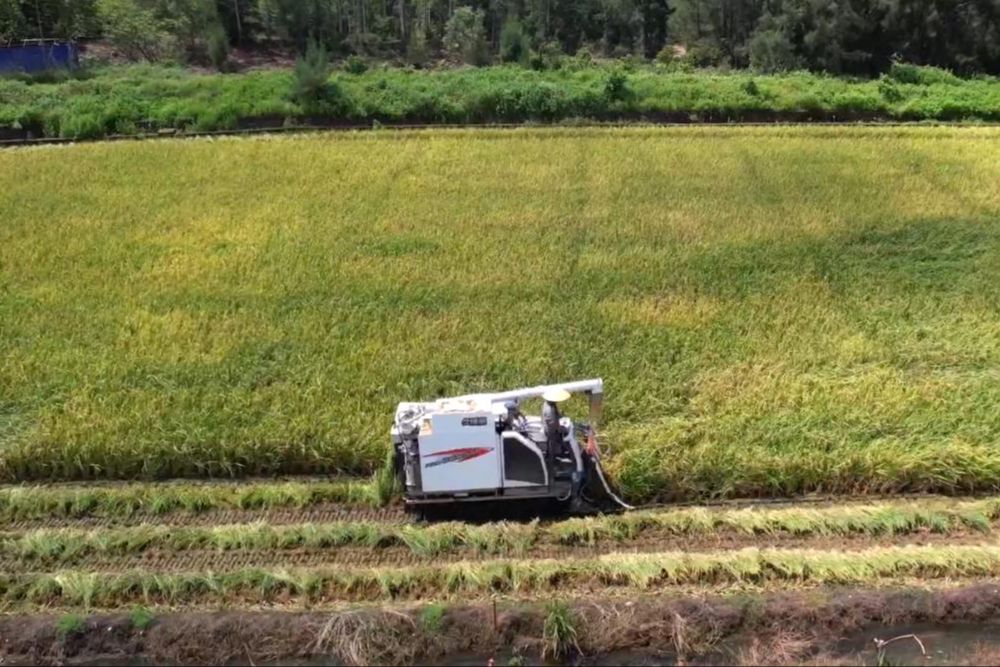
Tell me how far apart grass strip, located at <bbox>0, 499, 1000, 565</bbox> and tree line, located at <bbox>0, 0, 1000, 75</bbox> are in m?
28.1

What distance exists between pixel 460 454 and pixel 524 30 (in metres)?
36.8

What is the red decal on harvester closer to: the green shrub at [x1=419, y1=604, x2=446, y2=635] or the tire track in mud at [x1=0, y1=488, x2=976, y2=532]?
the tire track in mud at [x1=0, y1=488, x2=976, y2=532]

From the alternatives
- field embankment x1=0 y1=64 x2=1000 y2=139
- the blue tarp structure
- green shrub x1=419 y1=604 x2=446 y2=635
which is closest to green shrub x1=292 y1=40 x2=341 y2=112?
field embankment x1=0 y1=64 x2=1000 y2=139

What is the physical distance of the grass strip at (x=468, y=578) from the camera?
8.34 m

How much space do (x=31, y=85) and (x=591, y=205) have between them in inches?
838

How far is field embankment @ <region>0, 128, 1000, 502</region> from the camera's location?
10281 mm

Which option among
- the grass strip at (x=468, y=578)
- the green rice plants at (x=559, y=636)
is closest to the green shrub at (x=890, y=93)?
the grass strip at (x=468, y=578)

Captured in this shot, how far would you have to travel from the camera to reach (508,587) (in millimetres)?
8422

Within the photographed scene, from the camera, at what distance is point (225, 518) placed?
952 centimetres

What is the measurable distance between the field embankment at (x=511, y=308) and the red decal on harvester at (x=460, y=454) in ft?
5.58

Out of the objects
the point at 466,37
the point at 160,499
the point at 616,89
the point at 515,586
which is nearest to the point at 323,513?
the point at 160,499

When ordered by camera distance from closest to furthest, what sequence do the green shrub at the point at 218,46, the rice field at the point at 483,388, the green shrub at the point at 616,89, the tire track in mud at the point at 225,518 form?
the rice field at the point at 483,388
the tire track in mud at the point at 225,518
the green shrub at the point at 616,89
the green shrub at the point at 218,46

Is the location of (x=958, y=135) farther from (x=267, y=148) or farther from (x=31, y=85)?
(x=31, y=85)

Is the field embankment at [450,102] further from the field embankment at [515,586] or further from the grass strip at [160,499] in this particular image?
the field embankment at [515,586]
